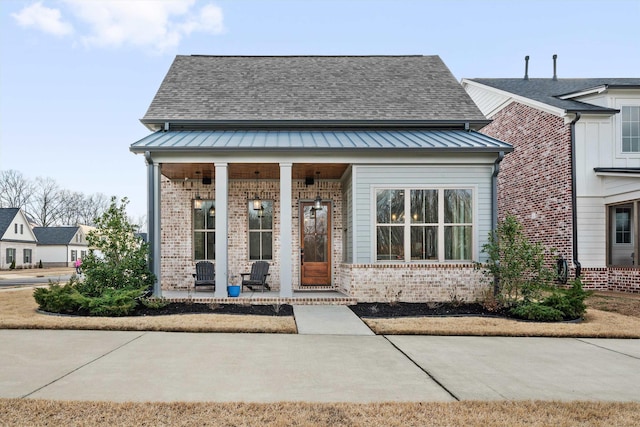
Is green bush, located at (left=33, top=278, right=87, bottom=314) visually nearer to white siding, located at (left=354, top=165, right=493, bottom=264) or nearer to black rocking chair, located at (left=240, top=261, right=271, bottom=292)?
black rocking chair, located at (left=240, top=261, right=271, bottom=292)

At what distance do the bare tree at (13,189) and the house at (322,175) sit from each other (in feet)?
190

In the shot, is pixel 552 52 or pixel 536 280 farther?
pixel 552 52

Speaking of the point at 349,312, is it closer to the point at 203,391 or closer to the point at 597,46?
the point at 203,391

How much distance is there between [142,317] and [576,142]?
40.8ft

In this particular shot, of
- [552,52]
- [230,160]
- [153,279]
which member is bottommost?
[153,279]

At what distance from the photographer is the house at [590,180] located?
40.9 ft

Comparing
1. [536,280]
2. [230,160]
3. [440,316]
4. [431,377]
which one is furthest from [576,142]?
[431,377]

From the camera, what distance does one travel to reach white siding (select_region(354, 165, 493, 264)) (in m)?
10.2

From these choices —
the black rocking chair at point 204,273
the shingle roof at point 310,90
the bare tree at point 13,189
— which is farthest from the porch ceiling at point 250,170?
the bare tree at point 13,189

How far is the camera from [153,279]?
9.56 m

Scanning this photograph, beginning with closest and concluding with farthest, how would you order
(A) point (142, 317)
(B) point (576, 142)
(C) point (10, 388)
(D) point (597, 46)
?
1. (C) point (10, 388)
2. (A) point (142, 317)
3. (B) point (576, 142)
4. (D) point (597, 46)

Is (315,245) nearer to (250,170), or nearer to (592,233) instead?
(250,170)

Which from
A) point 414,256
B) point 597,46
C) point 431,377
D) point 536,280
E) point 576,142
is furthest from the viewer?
point 597,46

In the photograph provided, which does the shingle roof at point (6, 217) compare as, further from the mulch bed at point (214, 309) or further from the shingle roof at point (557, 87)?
the shingle roof at point (557, 87)
